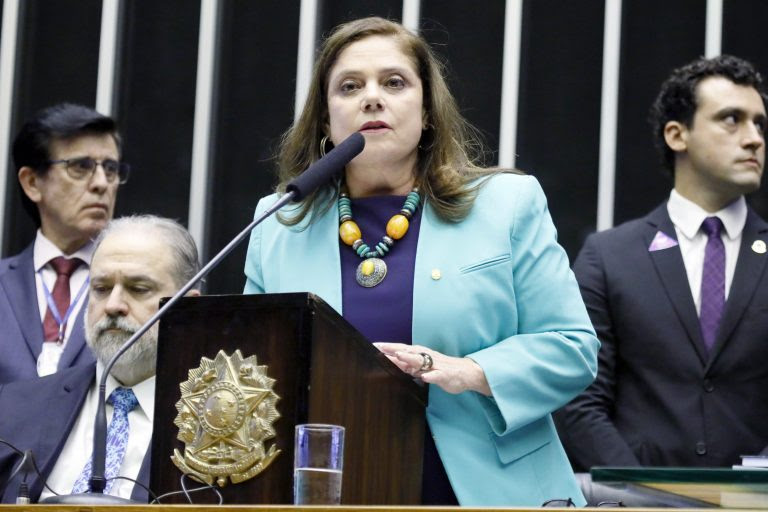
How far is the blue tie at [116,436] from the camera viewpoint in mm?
3156

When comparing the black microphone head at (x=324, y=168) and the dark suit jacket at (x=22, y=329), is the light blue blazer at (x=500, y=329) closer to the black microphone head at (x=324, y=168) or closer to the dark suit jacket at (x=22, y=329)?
the black microphone head at (x=324, y=168)

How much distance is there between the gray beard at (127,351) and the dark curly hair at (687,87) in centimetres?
191

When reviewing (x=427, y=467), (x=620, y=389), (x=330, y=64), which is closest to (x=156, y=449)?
(x=427, y=467)

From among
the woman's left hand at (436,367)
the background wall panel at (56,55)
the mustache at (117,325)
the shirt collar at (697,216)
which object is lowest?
the woman's left hand at (436,367)

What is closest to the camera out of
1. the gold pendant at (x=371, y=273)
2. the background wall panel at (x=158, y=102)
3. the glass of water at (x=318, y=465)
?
the glass of water at (x=318, y=465)

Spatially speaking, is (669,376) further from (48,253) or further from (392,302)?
(48,253)

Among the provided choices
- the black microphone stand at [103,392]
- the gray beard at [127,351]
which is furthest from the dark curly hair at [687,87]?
the black microphone stand at [103,392]

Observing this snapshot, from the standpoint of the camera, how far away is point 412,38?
294cm

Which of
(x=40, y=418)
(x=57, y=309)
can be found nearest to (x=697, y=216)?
(x=57, y=309)

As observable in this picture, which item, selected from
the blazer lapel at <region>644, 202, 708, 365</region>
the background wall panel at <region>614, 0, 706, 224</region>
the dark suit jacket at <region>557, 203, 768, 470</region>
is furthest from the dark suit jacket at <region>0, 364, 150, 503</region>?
the background wall panel at <region>614, 0, 706, 224</region>

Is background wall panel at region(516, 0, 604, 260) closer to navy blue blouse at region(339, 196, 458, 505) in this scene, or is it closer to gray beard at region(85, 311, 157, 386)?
gray beard at region(85, 311, 157, 386)

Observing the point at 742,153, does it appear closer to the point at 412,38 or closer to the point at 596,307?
the point at 596,307

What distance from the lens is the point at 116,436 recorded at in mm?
3268

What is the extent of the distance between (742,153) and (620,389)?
0.82 meters
